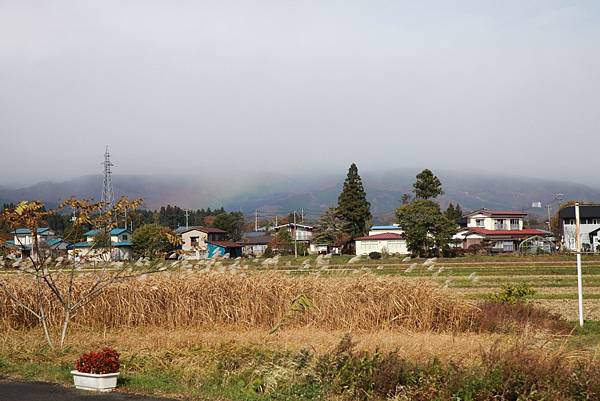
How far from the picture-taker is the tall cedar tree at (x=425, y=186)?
85.4 metres

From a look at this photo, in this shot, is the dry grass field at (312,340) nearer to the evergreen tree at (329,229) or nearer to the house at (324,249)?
the house at (324,249)

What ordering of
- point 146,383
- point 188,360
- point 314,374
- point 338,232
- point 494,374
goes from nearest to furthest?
1. point 494,374
2. point 314,374
3. point 146,383
4. point 188,360
5. point 338,232

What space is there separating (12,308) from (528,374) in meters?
15.1

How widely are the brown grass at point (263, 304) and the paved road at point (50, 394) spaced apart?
7356 mm

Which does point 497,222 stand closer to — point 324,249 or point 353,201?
point 324,249

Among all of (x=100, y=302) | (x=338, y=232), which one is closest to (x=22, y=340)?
(x=100, y=302)

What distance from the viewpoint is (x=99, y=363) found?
36.1 feet

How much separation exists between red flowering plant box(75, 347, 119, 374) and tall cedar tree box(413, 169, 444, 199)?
76.3 metres

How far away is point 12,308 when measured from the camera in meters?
19.4

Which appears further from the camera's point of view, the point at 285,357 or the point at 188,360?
the point at 188,360

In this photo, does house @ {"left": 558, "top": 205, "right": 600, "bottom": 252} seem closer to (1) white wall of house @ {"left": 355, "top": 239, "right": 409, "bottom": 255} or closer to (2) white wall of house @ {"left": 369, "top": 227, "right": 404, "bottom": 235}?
(1) white wall of house @ {"left": 355, "top": 239, "right": 409, "bottom": 255}

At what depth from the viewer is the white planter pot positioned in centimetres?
1084

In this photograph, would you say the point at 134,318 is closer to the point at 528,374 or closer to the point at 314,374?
the point at 314,374

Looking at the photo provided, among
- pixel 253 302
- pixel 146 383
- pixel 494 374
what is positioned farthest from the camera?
pixel 253 302
